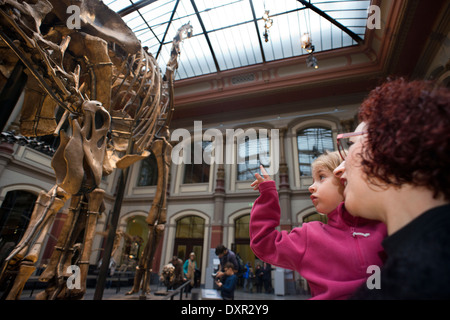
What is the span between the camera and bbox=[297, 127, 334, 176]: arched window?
9.87m

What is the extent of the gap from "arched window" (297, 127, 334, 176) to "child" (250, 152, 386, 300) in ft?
30.4

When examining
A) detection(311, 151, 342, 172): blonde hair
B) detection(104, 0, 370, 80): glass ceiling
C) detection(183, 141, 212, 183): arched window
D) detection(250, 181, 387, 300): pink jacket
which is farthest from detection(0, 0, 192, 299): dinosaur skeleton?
detection(183, 141, 212, 183): arched window

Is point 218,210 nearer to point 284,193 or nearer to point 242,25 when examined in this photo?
point 284,193

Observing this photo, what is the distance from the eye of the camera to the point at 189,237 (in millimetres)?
10906

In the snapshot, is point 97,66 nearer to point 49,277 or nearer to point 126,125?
point 126,125

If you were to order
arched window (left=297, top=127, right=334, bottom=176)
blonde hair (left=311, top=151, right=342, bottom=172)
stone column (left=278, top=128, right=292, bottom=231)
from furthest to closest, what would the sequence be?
arched window (left=297, top=127, right=334, bottom=176) → stone column (left=278, top=128, right=292, bottom=231) → blonde hair (left=311, top=151, right=342, bottom=172)

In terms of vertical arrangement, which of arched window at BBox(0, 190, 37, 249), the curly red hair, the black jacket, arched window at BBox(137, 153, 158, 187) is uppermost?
arched window at BBox(137, 153, 158, 187)

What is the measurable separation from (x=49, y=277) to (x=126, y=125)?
2073 mm

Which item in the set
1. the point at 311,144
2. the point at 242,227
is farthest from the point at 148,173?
the point at 311,144

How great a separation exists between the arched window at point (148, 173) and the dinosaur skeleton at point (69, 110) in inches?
364

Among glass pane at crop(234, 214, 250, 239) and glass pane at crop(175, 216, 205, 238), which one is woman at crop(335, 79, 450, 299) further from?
glass pane at crop(175, 216, 205, 238)

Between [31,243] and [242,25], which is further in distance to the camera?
[242,25]

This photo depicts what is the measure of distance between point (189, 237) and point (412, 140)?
37.0ft

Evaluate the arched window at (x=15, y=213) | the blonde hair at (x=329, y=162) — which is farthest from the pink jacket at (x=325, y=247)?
the arched window at (x=15, y=213)
